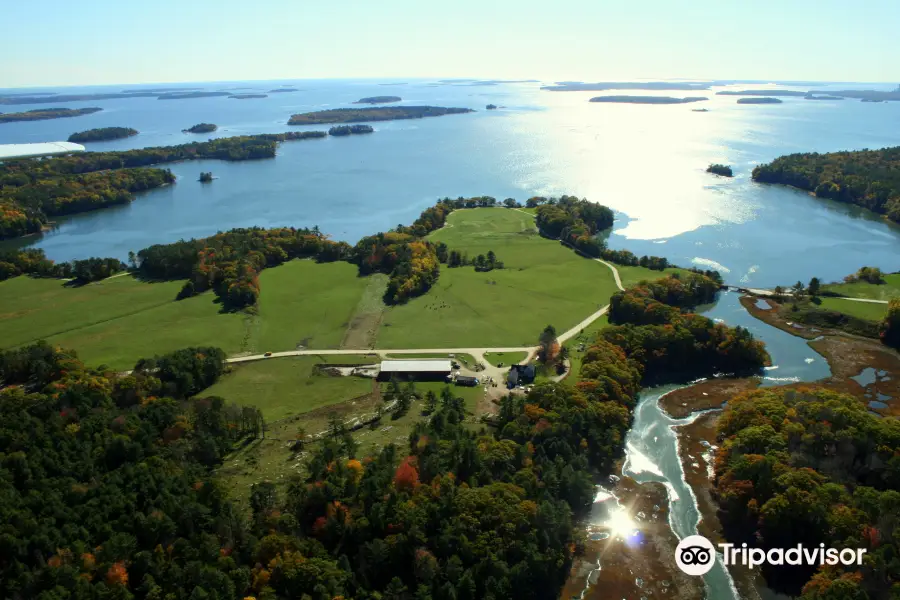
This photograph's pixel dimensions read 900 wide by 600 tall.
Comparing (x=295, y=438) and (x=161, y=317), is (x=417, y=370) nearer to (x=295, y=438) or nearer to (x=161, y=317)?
(x=295, y=438)

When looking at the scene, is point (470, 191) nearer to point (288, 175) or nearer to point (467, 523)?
point (288, 175)

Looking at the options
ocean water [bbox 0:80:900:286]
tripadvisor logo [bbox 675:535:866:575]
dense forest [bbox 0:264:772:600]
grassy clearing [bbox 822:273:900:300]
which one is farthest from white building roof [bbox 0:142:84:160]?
grassy clearing [bbox 822:273:900:300]

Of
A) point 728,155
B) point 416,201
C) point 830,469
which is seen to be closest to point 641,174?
point 728,155

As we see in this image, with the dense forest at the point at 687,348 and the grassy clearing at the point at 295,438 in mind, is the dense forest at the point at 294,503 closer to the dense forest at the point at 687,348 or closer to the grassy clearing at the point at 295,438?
the grassy clearing at the point at 295,438

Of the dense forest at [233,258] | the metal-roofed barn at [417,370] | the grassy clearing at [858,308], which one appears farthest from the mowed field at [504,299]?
the grassy clearing at [858,308]

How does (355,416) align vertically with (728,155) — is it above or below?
below

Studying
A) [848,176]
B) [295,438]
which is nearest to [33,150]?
[295,438]
